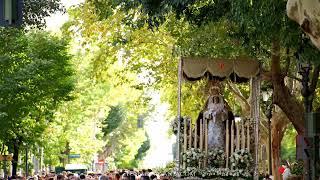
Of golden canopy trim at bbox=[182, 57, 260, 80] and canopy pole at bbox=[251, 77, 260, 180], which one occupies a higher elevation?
golden canopy trim at bbox=[182, 57, 260, 80]

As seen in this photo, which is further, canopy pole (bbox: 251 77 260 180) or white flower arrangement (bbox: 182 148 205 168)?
canopy pole (bbox: 251 77 260 180)

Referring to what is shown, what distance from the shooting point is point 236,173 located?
16.9 m

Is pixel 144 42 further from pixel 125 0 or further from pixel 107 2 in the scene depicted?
pixel 125 0

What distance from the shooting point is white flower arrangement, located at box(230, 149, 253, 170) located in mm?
17094

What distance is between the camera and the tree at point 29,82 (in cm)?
2486

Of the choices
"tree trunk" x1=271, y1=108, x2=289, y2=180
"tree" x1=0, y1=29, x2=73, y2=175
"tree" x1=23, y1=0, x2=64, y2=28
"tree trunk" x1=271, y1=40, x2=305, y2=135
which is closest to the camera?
"tree trunk" x1=271, y1=40, x2=305, y2=135

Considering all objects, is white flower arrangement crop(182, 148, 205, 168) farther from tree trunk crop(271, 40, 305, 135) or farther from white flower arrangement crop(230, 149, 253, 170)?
tree trunk crop(271, 40, 305, 135)

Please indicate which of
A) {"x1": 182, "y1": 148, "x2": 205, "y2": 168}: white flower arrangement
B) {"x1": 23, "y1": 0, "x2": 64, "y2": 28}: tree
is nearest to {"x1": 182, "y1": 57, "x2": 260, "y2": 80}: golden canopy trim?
{"x1": 182, "y1": 148, "x2": 205, "y2": 168}: white flower arrangement

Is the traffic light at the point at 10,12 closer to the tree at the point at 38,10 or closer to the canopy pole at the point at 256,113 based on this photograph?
the canopy pole at the point at 256,113

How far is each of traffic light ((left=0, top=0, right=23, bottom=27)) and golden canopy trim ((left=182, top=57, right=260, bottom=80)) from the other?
1421cm

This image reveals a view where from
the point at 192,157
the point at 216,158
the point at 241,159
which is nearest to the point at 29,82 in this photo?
the point at 192,157

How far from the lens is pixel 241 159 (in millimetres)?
17078

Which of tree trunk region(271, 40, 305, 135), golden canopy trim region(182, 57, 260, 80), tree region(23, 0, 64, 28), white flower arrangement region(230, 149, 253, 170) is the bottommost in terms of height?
white flower arrangement region(230, 149, 253, 170)

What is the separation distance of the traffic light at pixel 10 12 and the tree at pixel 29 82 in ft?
62.0
